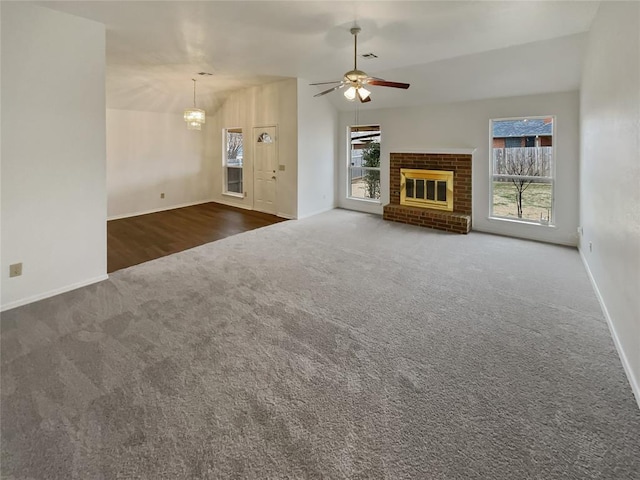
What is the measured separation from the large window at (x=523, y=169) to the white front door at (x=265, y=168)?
14.1 feet

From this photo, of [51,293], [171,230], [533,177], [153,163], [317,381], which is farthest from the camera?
[153,163]

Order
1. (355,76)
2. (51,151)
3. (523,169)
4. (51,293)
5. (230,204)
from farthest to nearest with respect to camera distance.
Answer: (230,204)
(523,169)
(355,76)
(51,293)
(51,151)

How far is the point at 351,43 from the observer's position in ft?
14.0

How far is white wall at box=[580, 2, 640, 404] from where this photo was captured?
2088mm

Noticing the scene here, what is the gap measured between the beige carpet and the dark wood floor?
3.15 feet

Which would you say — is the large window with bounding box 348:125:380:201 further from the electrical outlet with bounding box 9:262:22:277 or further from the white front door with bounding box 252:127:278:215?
the electrical outlet with bounding box 9:262:22:277

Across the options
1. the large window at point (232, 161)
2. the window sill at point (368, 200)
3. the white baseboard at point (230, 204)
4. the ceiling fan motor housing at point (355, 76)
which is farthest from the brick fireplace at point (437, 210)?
the large window at point (232, 161)

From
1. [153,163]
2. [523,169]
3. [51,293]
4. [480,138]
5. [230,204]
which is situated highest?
[480,138]

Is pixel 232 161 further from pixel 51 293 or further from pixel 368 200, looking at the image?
pixel 51 293

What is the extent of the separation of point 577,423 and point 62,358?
3149 mm

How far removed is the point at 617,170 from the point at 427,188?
4066mm

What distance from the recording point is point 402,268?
4121 mm

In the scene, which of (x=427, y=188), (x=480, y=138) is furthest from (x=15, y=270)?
(x=480, y=138)

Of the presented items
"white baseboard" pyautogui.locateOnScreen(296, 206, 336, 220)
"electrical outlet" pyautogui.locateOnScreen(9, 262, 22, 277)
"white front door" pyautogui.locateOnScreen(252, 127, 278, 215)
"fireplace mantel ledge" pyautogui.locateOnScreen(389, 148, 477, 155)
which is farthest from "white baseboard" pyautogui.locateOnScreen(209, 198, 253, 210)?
"electrical outlet" pyautogui.locateOnScreen(9, 262, 22, 277)
